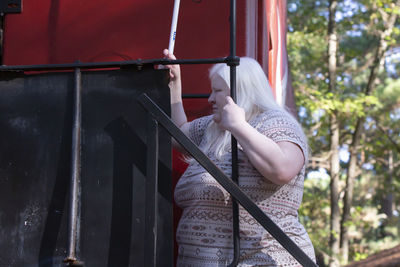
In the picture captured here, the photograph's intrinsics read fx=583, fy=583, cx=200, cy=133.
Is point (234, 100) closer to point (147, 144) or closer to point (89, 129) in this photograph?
point (147, 144)

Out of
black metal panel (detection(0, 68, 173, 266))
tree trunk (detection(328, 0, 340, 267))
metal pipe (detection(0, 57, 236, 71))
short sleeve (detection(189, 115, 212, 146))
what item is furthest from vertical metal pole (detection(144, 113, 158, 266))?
tree trunk (detection(328, 0, 340, 267))

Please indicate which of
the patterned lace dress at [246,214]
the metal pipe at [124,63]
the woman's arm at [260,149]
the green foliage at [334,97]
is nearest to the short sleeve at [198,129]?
the patterned lace dress at [246,214]

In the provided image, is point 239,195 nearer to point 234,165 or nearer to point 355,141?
point 234,165

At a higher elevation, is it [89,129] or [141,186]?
[89,129]

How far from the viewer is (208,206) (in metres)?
2.12

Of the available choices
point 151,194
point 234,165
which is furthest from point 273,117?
point 151,194

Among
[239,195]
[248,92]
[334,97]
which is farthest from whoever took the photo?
[334,97]

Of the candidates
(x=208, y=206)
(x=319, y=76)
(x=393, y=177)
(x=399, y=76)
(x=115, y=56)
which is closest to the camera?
(x=208, y=206)

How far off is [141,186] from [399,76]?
19066 mm

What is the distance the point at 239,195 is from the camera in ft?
6.05

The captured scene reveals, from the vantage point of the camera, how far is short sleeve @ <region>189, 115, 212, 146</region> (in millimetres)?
2508

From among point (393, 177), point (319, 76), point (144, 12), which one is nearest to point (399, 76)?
point (393, 177)

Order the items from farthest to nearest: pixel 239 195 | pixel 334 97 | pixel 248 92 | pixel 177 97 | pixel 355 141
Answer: pixel 355 141 < pixel 334 97 < pixel 177 97 < pixel 248 92 < pixel 239 195

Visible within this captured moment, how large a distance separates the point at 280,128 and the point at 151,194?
56 cm
